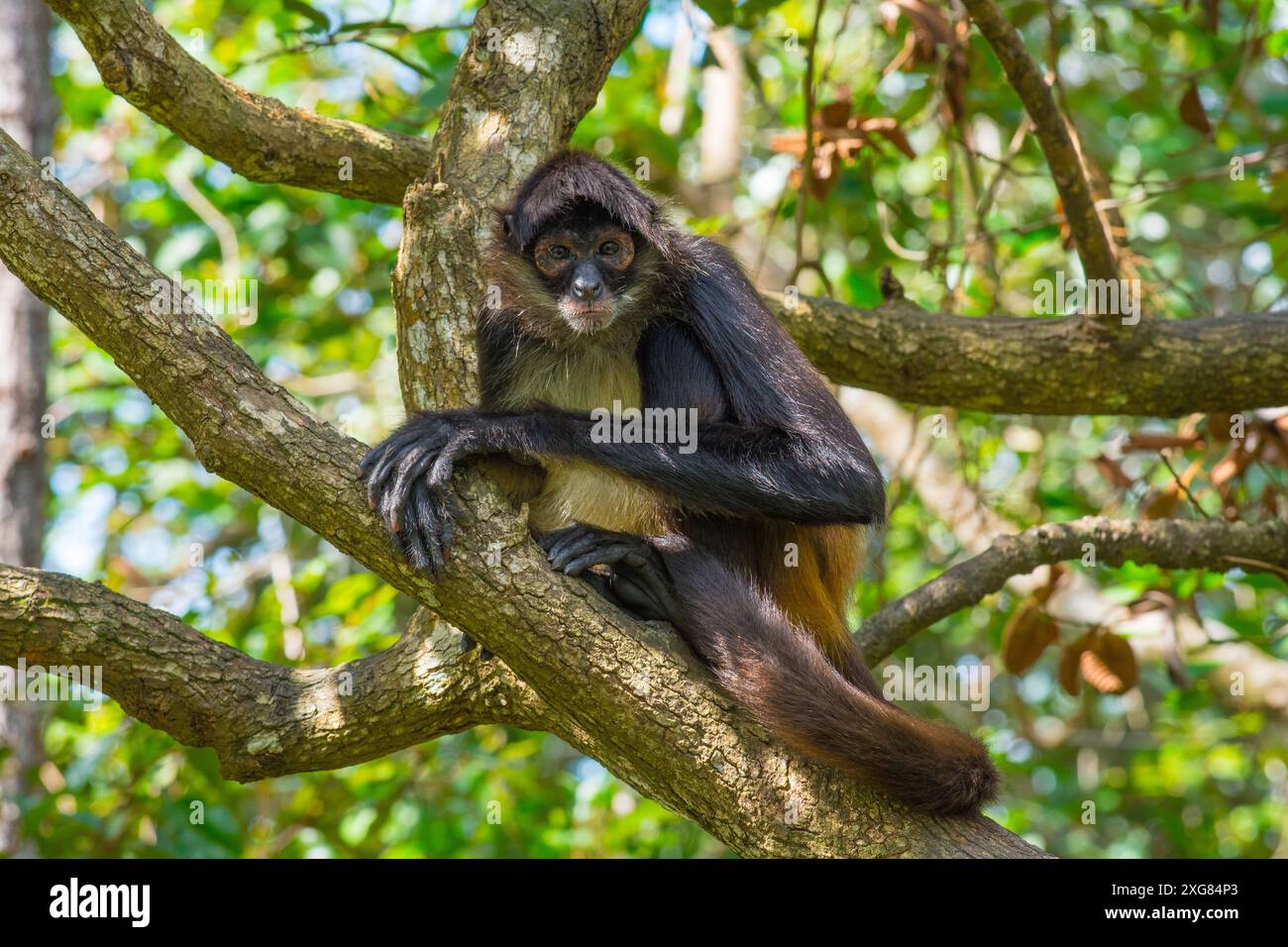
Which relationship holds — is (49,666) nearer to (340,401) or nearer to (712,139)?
(340,401)

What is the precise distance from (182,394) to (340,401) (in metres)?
7.22

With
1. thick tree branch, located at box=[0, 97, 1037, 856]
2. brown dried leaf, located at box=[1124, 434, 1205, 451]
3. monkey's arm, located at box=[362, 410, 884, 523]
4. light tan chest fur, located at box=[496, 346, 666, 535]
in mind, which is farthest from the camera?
brown dried leaf, located at box=[1124, 434, 1205, 451]

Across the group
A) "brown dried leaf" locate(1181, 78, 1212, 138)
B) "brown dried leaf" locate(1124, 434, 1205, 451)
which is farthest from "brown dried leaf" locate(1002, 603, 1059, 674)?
"brown dried leaf" locate(1181, 78, 1212, 138)

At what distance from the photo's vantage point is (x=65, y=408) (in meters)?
10.1

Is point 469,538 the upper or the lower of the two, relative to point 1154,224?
lower

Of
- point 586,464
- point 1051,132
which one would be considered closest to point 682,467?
point 586,464

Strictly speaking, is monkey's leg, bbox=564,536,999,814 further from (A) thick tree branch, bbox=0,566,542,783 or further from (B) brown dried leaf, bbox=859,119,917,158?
(B) brown dried leaf, bbox=859,119,917,158

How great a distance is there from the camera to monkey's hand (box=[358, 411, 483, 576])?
385cm

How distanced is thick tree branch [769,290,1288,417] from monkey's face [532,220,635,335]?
3.73 ft

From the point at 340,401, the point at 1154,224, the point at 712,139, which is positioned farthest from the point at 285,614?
the point at 1154,224

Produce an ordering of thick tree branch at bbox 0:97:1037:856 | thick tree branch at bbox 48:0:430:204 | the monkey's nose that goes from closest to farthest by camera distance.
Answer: thick tree branch at bbox 0:97:1037:856 → thick tree branch at bbox 48:0:430:204 → the monkey's nose

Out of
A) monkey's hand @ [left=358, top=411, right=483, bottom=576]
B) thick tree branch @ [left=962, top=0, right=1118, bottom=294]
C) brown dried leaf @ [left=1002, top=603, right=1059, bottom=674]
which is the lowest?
brown dried leaf @ [left=1002, top=603, right=1059, bottom=674]

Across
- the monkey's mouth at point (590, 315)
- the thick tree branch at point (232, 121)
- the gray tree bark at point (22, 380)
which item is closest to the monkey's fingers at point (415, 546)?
the monkey's mouth at point (590, 315)

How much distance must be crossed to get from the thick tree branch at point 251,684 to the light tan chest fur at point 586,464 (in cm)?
69
